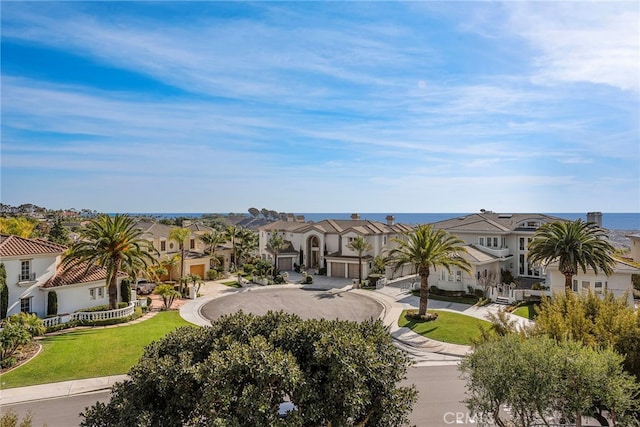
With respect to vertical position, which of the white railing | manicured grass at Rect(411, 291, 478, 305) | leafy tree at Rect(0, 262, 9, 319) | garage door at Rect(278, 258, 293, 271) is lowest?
manicured grass at Rect(411, 291, 478, 305)

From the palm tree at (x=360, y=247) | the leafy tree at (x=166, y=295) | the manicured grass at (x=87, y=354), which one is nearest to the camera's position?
the manicured grass at (x=87, y=354)

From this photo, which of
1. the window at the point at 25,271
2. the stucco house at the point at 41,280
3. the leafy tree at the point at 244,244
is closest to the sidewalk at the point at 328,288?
the stucco house at the point at 41,280

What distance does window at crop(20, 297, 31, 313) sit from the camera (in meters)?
27.4

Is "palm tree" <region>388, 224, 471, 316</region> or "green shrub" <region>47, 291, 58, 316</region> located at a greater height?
"palm tree" <region>388, 224, 471, 316</region>

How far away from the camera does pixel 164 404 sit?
9.55m

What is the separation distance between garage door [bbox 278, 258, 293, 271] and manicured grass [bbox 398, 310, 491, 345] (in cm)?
2669

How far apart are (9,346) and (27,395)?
4.63 m

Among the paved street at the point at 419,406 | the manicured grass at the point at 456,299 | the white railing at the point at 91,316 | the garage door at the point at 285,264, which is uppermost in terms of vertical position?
the garage door at the point at 285,264

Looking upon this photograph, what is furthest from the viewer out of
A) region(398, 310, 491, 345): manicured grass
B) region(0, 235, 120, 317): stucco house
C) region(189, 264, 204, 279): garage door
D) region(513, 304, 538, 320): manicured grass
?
region(189, 264, 204, 279): garage door

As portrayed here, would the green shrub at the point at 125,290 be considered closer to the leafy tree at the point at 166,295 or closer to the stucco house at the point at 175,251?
the leafy tree at the point at 166,295

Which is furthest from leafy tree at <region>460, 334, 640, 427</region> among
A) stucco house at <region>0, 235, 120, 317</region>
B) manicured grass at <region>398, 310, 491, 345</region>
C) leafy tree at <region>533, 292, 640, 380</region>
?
stucco house at <region>0, 235, 120, 317</region>

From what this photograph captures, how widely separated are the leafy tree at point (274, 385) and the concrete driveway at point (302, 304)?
2135 cm

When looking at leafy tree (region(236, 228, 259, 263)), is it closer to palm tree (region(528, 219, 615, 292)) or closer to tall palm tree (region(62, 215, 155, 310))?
tall palm tree (region(62, 215, 155, 310))

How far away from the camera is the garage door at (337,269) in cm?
4988
